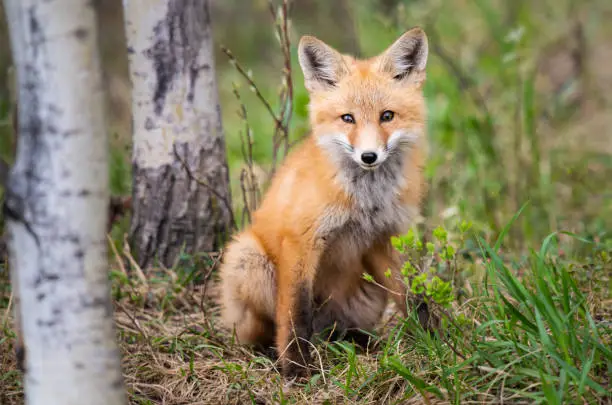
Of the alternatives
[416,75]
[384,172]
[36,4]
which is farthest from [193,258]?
[36,4]

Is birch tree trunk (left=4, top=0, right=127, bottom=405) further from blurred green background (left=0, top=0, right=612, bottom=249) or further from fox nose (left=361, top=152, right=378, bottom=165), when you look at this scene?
blurred green background (left=0, top=0, right=612, bottom=249)

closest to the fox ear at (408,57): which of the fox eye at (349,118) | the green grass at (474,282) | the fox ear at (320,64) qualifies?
the fox ear at (320,64)

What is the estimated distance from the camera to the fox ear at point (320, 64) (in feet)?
10.1

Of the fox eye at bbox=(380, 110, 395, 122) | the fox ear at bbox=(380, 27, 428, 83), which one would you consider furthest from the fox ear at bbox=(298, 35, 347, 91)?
the fox eye at bbox=(380, 110, 395, 122)

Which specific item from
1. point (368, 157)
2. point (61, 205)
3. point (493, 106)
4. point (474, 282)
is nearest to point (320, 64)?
point (368, 157)

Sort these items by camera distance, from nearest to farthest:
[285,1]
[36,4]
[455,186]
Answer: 1. [36,4]
2. [285,1]
3. [455,186]

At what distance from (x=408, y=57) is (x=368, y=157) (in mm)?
644

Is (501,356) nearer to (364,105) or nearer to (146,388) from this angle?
(364,105)

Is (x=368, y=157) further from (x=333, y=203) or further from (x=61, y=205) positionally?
(x=61, y=205)

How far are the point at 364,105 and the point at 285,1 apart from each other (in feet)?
3.31

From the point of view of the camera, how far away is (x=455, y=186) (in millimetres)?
4582

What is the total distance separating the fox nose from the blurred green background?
1.28 meters

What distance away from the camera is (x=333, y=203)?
2.92 meters

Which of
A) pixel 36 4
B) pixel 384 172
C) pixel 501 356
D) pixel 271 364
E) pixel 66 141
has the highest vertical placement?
pixel 36 4
